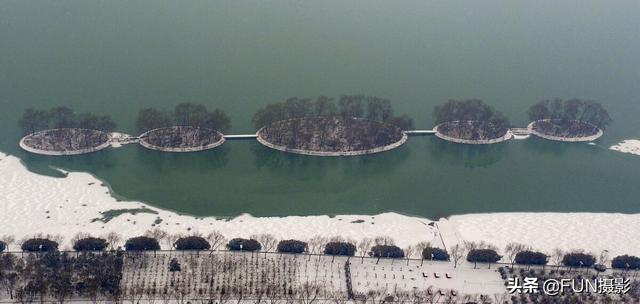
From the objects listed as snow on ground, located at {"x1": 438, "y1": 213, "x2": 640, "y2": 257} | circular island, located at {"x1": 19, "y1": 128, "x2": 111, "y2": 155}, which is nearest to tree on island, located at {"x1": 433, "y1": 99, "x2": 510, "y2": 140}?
snow on ground, located at {"x1": 438, "y1": 213, "x2": 640, "y2": 257}

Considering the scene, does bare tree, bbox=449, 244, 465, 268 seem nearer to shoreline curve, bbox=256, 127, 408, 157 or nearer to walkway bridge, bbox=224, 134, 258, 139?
shoreline curve, bbox=256, 127, 408, 157

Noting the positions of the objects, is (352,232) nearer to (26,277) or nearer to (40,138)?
(26,277)

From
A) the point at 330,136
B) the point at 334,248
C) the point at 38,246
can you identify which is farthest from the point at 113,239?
the point at 330,136

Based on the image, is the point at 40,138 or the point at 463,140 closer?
the point at 40,138

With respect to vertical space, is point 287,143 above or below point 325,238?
above

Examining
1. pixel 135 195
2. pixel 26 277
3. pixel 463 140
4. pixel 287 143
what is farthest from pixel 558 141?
pixel 26 277
